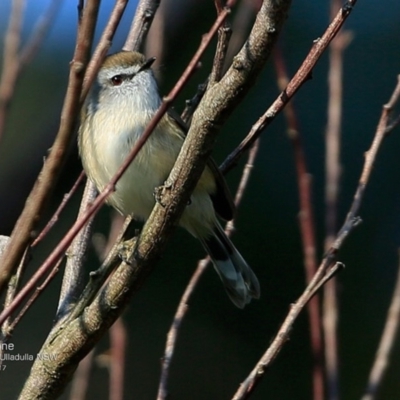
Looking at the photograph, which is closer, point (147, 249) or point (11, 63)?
point (11, 63)

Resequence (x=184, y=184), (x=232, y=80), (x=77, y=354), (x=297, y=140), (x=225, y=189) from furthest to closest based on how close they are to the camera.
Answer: (x=225, y=189), (x=297, y=140), (x=77, y=354), (x=184, y=184), (x=232, y=80)

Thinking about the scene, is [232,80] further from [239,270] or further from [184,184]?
[239,270]

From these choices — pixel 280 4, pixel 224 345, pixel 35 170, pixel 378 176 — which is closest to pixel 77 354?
pixel 280 4

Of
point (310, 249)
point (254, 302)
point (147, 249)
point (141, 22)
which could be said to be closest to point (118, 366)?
point (147, 249)

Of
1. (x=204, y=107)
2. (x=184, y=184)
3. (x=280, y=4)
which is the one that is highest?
(x=280, y=4)

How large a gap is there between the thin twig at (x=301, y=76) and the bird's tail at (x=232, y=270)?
25.5 inches

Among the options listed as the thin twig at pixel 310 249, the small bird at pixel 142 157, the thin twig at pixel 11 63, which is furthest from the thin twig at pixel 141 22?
the thin twig at pixel 11 63

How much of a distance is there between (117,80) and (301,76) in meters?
1.36

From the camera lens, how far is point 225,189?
9.42 feet

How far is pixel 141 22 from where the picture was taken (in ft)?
8.79

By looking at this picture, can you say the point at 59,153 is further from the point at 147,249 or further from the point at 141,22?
the point at 141,22

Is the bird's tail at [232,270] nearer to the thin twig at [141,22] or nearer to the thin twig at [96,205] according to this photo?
the thin twig at [141,22]

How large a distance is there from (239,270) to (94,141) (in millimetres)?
706

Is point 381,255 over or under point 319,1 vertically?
under
